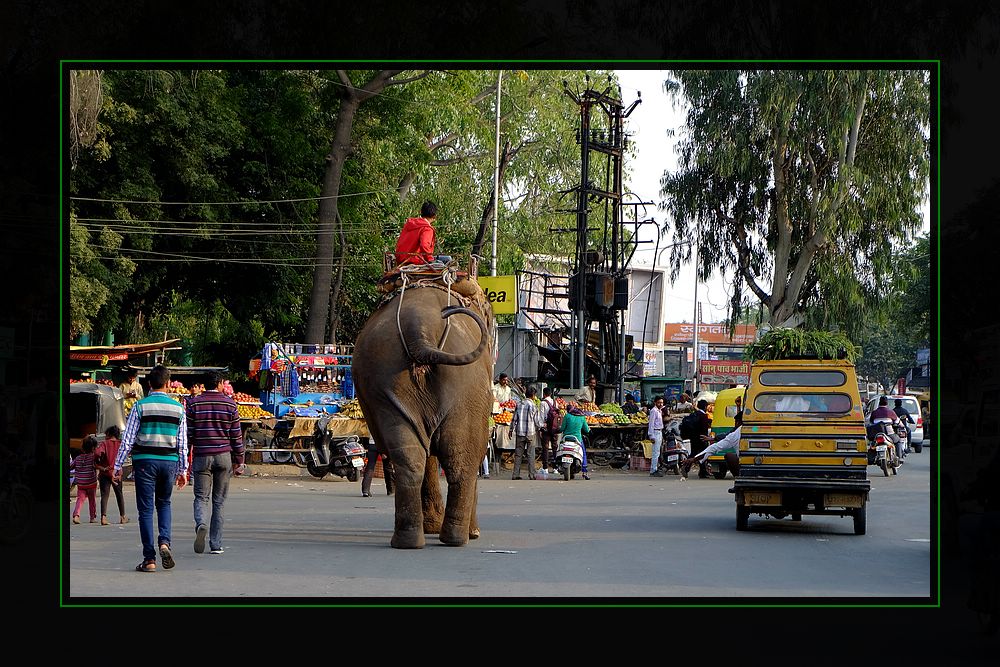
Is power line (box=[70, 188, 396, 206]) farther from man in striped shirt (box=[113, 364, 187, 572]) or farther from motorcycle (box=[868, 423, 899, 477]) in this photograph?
man in striped shirt (box=[113, 364, 187, 572])

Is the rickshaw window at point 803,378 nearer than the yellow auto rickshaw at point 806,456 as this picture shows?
No

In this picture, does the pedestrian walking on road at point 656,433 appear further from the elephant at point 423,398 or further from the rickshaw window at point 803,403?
the elephant at point 423,398

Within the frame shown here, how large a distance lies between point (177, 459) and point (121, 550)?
6.28 ft

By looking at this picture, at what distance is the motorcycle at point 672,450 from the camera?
26.1m

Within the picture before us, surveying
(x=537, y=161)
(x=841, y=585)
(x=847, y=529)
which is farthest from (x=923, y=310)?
(x=841, y=585)

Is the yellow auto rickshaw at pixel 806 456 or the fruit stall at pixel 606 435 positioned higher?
the yellow auto rickshaw at pixel 806 456

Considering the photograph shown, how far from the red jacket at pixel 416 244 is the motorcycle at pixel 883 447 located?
594 inches

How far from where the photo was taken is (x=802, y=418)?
14.9 meters

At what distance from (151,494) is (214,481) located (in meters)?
1.17

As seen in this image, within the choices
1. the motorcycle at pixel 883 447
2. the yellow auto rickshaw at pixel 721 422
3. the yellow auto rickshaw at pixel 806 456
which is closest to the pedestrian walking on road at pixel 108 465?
the yellow auto rickshaw at pixel 806 456

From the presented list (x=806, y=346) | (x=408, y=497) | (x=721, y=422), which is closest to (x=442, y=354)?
(x=408, y=497)

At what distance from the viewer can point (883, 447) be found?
2580 cm
